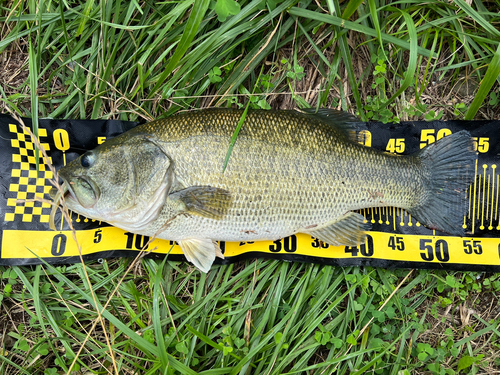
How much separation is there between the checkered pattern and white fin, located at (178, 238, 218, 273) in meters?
1.25

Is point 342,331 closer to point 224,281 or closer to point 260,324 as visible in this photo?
point 260,324

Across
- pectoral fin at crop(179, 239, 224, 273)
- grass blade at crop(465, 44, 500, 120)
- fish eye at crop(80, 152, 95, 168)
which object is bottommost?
pectoral fin at crop(179, 239, 224, 273)

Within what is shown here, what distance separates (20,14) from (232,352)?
127 inches

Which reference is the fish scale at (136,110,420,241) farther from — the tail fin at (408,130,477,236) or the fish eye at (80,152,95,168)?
the fish eye at (80,152,95,168)

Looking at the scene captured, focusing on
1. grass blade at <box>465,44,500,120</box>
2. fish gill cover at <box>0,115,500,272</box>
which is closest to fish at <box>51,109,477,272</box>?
fish gill cover at <box>0,115,500,272</box>

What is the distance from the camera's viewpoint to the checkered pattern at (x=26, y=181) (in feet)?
8.83

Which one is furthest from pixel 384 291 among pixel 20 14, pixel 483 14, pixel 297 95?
pixel 20 14

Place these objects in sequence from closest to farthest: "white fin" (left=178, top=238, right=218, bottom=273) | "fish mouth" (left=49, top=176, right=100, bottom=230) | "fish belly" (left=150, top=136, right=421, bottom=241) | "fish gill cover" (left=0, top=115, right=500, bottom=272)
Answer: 1. "fish mouth" (left=49, top=176, right=100, bottom=230)
2. "fish belly" (left=150, top=136, right=421, bottom=241)
3. "white fin" (left=178, top=238, right=218, bottom=273)
4. "fish gill cover" (left=0, top=115, right=500, bottom=272)

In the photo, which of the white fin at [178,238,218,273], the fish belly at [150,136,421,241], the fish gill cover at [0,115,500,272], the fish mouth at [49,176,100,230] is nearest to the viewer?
the fish mouth at [49,176,100,230]

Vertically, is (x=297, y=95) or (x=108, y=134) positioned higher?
(x=297, y=95)

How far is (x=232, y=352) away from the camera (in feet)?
8.20

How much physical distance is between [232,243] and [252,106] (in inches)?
46.6

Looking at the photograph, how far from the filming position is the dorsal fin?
2682 mm

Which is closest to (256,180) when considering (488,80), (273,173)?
(273,173)
